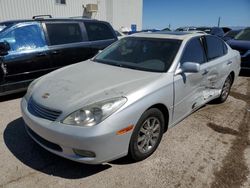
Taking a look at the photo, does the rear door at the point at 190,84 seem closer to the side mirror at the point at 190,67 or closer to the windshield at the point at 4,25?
the side mirror at the point at 190,67

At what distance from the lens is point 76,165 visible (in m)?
2.83

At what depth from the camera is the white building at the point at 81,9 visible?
11461mm

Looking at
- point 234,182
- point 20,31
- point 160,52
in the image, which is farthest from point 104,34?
point 234,182

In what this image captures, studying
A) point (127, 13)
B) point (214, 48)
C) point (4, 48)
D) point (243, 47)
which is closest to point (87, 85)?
point (4, 48)

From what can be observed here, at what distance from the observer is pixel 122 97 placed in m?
2.57

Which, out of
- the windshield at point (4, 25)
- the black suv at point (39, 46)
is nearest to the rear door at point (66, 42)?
the black suv at point (39, 46)

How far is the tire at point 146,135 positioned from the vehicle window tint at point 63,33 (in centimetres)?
330

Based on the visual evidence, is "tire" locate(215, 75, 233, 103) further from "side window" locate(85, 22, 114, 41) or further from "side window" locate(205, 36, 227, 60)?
"side window" locate(85, 22, 114, 41)

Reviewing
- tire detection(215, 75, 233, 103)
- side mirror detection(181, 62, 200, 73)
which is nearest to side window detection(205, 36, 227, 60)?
tire detection(215, 75, 233, 103)

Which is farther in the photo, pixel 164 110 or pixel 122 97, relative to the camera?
pixel 164 110

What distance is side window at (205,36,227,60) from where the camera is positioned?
13.8 ft

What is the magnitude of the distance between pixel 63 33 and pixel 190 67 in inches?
133

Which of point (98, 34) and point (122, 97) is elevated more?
point (98, 34)

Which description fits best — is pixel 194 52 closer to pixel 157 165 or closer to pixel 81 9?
pixel 157 165
